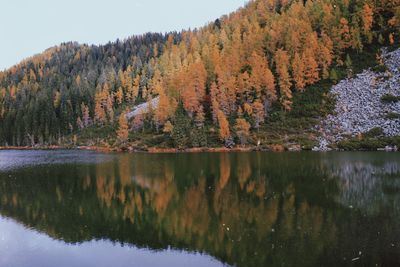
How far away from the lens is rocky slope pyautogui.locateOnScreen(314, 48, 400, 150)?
94.4 m

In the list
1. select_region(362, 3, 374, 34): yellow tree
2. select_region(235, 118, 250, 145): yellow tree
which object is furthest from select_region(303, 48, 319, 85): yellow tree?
select_region(235, 118, 250, 145): yellow tree

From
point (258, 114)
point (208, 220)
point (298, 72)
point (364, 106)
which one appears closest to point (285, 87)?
point (298, 72)

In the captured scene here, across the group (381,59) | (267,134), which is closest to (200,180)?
(267,134)

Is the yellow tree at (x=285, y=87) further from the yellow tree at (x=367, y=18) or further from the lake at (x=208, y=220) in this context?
the lake at (x=208, y=220)

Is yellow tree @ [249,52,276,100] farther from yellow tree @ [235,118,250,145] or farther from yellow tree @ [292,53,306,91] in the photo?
yellow tree @ [235,118,250,145]

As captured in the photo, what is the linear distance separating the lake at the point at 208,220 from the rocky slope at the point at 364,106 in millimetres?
45874

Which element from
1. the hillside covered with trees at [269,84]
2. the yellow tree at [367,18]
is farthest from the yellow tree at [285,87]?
the yellow tree at [367,18]

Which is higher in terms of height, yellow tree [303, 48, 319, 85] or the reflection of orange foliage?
yellow tree [303, 48, 319, 85]

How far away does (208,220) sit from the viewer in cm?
2905

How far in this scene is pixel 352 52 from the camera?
5069 inches

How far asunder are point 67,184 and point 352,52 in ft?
363

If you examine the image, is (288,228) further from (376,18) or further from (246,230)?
(376,18)

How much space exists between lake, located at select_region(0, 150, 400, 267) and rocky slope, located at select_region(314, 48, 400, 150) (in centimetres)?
4587

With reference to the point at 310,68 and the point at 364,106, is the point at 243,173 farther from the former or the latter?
the point at 310,68
